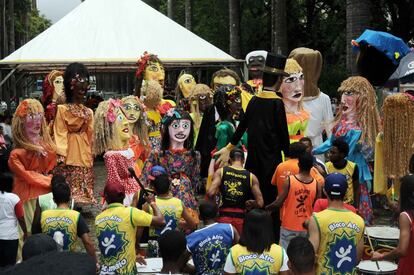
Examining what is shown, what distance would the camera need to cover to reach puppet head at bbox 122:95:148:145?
9.47m

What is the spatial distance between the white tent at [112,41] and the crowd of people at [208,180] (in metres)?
3.74

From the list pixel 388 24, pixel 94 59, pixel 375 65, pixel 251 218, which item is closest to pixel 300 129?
pixel 375 65

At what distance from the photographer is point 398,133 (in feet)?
27.7

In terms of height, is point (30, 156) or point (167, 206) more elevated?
point (30, 156)

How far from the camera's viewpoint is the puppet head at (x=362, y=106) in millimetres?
8930

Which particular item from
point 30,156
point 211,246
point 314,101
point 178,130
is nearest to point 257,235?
point 211,246

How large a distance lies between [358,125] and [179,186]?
2.72m

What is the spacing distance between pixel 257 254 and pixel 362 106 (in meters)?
4.61

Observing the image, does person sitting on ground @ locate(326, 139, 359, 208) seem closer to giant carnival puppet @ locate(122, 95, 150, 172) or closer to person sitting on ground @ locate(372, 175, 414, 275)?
person sitting on ground @ locate(372, 175, 414, 275)

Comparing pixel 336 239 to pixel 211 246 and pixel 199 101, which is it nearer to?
pixel 211 246

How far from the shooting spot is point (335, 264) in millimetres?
5293

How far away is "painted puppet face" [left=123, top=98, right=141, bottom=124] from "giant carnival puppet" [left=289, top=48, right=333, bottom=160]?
2.50m

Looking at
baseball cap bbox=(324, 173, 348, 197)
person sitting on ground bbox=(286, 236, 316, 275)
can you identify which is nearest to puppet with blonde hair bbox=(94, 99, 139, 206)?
baseball cap bbox=(324, 173, 348, 197)

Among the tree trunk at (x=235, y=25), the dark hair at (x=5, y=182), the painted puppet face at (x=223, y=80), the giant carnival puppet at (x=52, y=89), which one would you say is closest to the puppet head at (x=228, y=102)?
the painted puppet face at (x=223, y=80)
